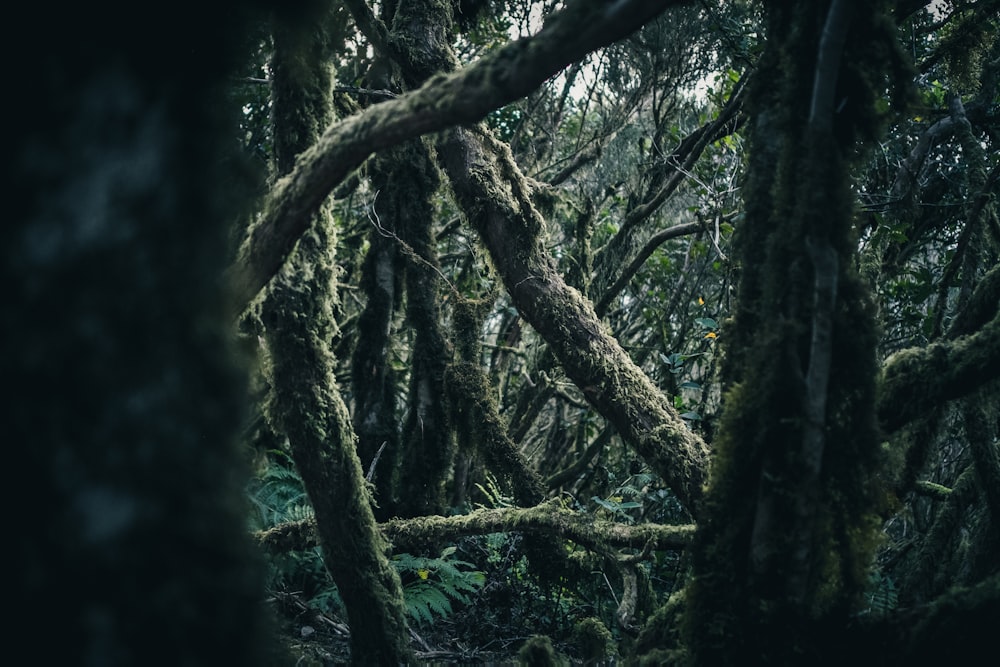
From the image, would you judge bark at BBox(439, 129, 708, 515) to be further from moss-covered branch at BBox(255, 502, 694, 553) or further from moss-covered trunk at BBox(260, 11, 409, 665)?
moss-covered trunk at BBox(260, 11, 409, 665)

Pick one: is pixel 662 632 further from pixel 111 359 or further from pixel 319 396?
pixel 111 359

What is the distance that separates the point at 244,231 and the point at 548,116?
6.47m

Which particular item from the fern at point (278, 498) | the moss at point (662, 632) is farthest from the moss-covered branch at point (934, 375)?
the fern at point (278, 498)

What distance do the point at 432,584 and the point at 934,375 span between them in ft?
13.3

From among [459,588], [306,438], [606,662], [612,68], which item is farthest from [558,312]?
[612,68]

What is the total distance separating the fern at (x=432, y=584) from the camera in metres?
5.30

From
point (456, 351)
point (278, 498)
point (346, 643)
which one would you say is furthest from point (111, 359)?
point (278, 498)

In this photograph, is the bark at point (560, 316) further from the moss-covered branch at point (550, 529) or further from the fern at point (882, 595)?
the fern at point (882, 595)

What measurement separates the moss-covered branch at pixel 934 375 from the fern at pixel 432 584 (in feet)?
11.4

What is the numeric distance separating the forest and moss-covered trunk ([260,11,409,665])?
0.7 inches

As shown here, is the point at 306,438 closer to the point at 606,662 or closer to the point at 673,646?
the point at 673,646

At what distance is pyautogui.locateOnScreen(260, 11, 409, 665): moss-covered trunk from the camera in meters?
3.22

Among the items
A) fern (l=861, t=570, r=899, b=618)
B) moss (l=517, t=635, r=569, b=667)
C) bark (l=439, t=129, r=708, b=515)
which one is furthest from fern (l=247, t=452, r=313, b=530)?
fern (l=861, t=570, r=899, b=618)

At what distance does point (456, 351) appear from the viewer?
218 inches
